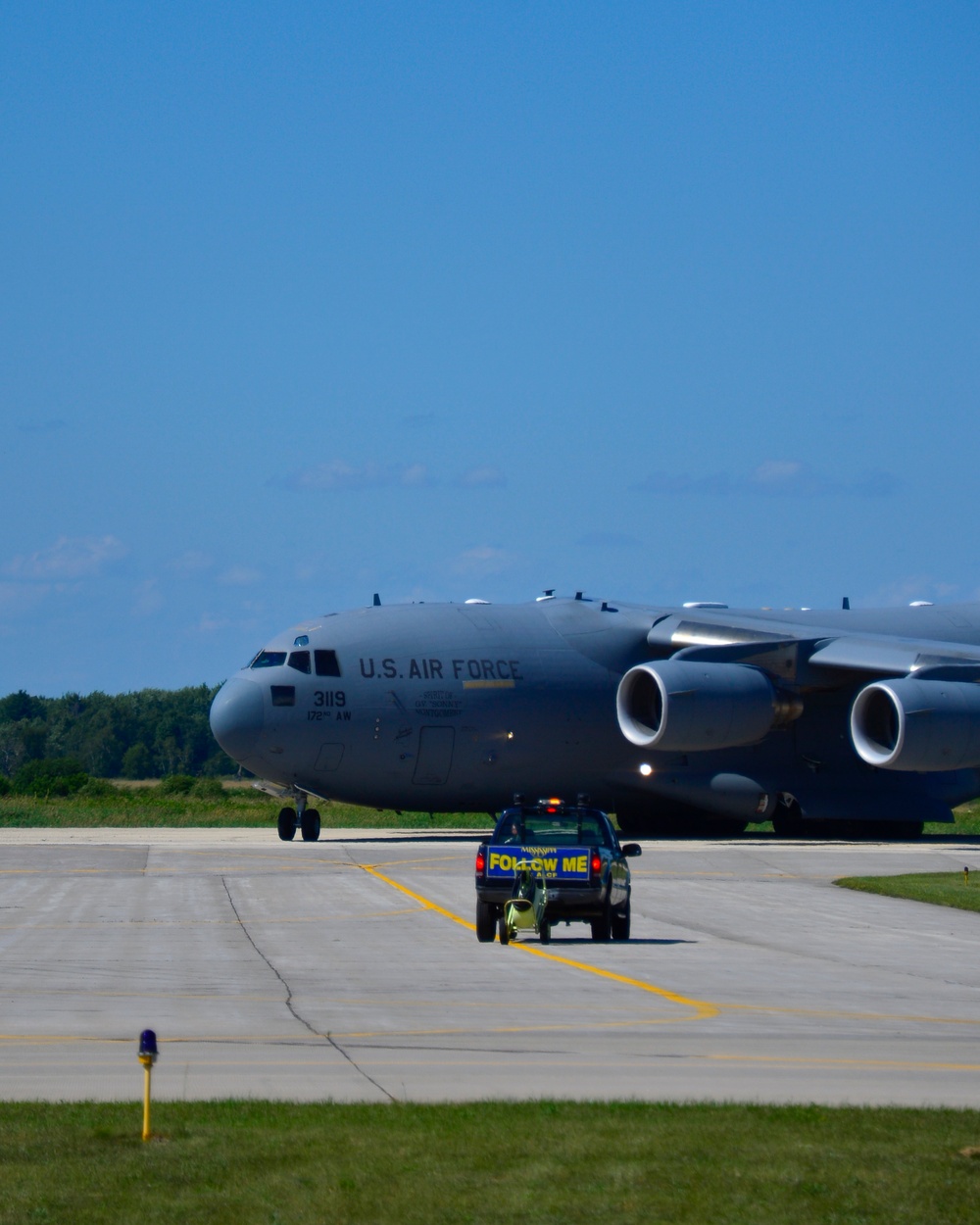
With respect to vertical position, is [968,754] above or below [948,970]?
above

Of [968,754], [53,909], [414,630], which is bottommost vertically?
[53,909]

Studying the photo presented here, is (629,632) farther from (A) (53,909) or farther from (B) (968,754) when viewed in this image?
(A) (53,909)

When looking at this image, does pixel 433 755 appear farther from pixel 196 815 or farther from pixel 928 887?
pixel 196 815

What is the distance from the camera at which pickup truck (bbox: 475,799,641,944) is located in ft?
61.2

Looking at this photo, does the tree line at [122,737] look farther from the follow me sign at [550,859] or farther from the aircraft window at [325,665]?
the follow me sign at [550,859]

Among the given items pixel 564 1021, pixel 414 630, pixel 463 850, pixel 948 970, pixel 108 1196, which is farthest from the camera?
pixel 414 630

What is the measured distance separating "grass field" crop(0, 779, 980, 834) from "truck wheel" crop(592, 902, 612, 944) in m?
28.3

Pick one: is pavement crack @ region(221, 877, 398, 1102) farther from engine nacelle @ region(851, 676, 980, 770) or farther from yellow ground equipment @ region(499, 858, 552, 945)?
engine nacelle @ region(851, 676, 980, 770)

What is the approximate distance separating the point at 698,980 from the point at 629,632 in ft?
84.6

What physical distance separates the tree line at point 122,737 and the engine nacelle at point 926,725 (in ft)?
312

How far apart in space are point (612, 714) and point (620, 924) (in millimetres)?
21328

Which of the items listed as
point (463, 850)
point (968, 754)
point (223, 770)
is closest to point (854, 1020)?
point (463, 850)

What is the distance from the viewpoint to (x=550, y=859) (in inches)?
732

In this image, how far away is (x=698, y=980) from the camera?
15.6 metres
